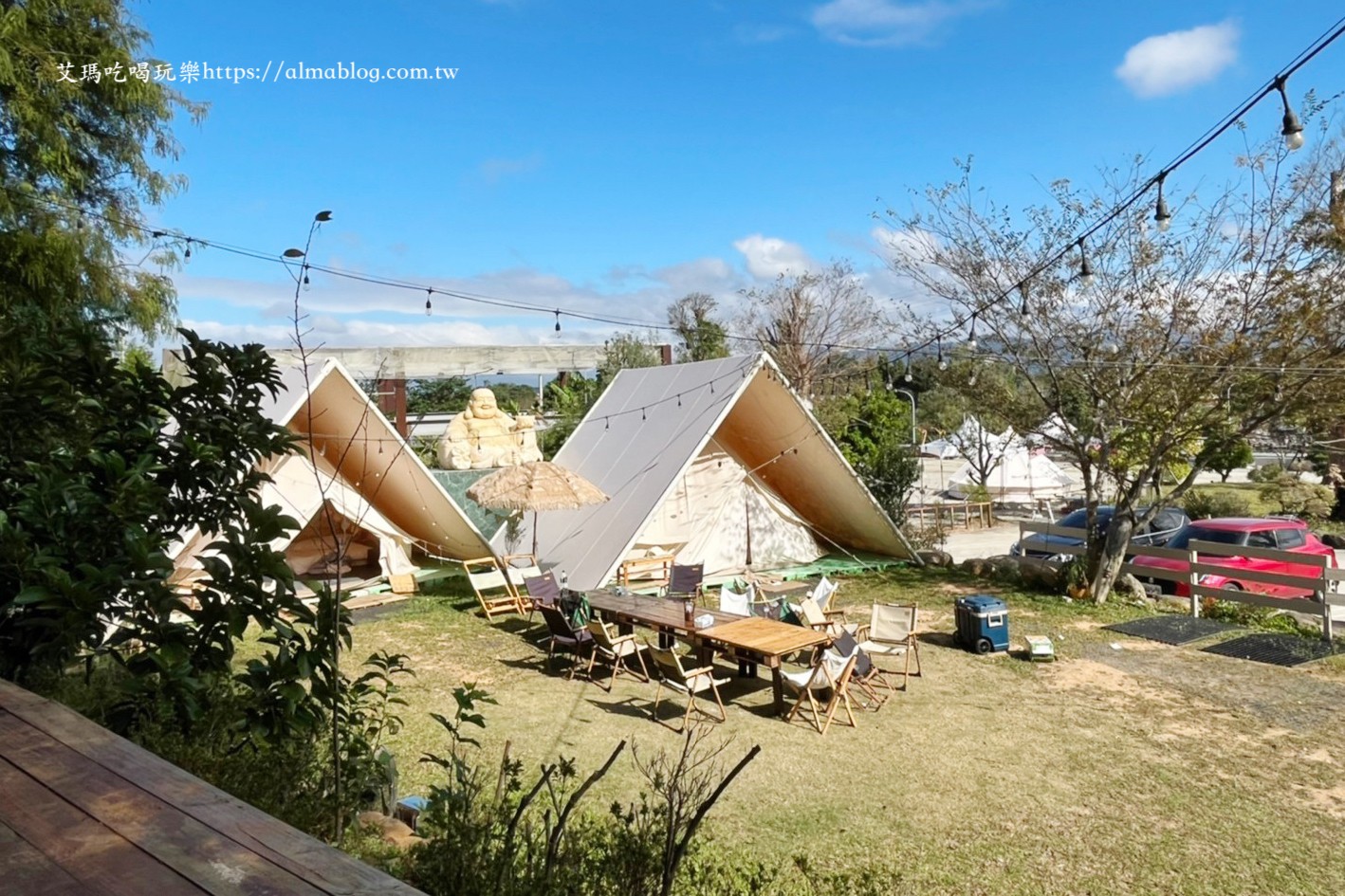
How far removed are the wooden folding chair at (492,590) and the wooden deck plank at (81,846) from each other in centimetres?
870

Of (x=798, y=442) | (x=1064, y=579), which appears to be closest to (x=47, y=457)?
(x=798, y=442)

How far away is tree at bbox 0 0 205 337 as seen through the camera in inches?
302

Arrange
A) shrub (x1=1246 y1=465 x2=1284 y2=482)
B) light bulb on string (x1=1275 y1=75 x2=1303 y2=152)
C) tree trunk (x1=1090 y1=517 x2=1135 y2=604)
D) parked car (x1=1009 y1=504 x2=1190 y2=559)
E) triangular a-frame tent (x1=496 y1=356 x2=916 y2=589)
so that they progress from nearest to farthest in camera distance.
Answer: light bulb on string (x1=1275 y1=75 x2=1303 y2=152) → tree trunk (x1=1090 y1=517 x2=1135 y2=604) → triangular a-frame tent (x1=496 y1=356 x2=916 y2=589) → parked car (x1=1009 y1=504 x2=1190 y2=559) → shrub (x1=1246 y1=465 x2=1284 y2=482)

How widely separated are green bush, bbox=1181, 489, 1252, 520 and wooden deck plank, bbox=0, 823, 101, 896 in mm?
22169

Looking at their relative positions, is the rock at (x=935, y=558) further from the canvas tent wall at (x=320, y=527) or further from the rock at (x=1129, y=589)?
the canvas tent wall at (x=320, y=527)

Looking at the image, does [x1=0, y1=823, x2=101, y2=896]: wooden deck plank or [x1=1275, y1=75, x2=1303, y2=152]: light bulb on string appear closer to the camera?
[x1=0, y1=823, x2=101, y2=896]: wooden deck plank

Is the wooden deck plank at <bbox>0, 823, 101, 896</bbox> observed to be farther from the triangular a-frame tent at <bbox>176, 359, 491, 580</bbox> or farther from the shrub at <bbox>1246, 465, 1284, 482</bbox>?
the shrub at <bbox>1246, 465, 1284, 482</bbox>

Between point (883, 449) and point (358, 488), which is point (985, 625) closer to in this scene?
point (883, 449)

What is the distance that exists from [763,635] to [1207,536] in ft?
24.4

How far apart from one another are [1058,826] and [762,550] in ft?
27.7

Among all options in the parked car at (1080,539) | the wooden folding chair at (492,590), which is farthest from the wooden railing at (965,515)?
the wooden folding chair at (492,590)

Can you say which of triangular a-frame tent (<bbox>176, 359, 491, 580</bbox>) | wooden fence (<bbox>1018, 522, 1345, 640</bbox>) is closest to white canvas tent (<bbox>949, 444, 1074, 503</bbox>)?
wooden fence (<bbox>1018, 522, 1345, 640</bbox>)

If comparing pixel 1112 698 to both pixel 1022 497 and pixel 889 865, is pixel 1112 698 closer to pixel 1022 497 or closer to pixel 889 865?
pixel 889 865

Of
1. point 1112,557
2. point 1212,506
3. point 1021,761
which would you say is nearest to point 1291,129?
point 1021,761
